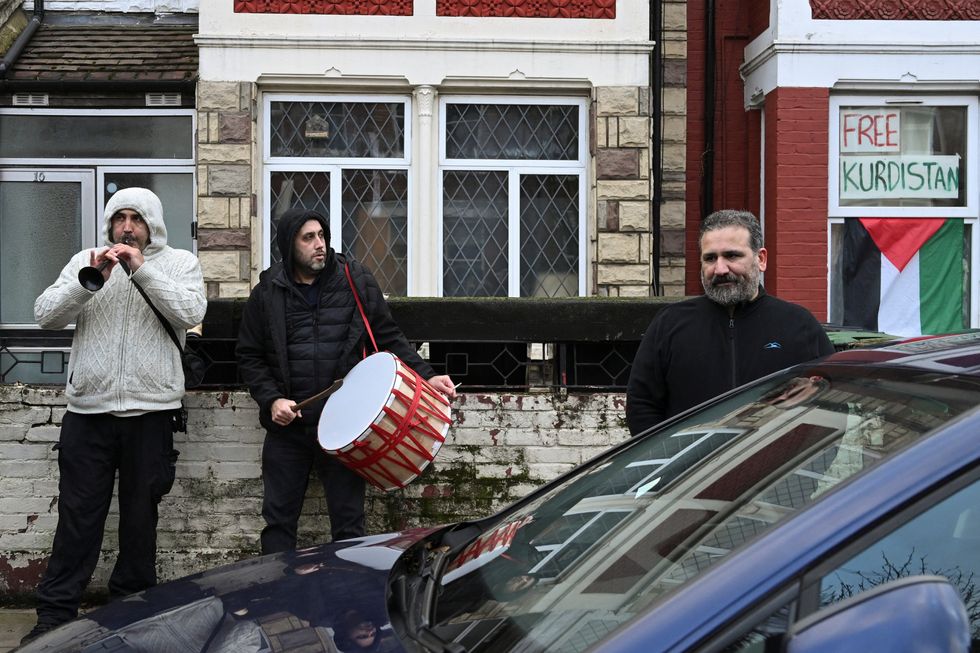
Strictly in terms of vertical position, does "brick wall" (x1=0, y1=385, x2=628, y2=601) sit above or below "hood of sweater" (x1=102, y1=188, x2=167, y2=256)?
below

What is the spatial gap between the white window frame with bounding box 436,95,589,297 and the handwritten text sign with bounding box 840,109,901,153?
2.31m

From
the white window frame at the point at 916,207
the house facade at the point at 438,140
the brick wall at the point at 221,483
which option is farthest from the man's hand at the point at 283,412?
the white window frame at the point at 916,207

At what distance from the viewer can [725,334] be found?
3.76 metres

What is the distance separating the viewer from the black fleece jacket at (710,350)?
3.69 metres

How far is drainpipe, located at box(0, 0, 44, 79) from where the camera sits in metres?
9.42

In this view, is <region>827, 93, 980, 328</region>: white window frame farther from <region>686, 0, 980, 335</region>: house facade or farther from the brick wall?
the brick wall

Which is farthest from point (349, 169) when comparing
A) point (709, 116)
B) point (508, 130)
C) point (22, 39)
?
point (709, 116)

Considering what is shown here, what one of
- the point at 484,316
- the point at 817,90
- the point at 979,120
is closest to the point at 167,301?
the point at 484,316

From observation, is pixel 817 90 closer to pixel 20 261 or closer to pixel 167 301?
pixel 167 301

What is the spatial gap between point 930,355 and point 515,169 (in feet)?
24.4

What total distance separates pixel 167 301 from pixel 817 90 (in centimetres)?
663

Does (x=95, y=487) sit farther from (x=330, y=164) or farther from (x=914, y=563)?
(x=330, y=164)

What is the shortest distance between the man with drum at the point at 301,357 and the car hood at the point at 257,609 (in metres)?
1.89

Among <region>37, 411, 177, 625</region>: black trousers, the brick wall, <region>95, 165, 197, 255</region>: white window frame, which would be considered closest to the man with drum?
<region>37, 411, 177, 625</region>: black trousers
